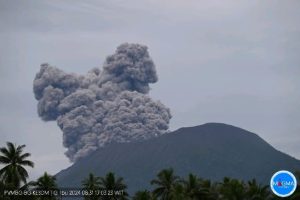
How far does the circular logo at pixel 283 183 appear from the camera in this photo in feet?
88.6

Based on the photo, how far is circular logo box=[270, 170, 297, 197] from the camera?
27016 millimetres

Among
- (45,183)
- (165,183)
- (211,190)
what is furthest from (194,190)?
(45,183)

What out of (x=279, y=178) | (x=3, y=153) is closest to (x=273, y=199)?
(x=3, y=153)

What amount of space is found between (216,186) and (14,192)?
3322cm

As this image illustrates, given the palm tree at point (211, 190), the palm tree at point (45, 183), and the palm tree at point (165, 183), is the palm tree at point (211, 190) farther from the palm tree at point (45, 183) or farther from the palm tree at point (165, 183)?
the palm tree at point (45, 183)

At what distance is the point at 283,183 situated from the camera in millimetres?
27438

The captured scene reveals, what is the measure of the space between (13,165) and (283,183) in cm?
5536

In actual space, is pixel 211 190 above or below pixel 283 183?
above

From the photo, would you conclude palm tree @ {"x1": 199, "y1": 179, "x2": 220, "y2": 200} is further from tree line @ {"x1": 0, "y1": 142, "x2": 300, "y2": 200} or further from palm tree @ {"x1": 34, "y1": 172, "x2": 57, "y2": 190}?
palm tree @ {"x1": 34, "y1": 172, "x2": 57, "y2": 190}

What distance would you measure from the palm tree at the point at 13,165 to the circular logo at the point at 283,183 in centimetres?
5365

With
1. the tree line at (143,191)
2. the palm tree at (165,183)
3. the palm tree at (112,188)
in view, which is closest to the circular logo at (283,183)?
the tree line at (143,191)

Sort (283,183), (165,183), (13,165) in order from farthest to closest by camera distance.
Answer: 1. (165,183)
2. (13,165)
3. (283,183)

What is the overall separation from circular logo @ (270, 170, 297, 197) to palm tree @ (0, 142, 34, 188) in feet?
176

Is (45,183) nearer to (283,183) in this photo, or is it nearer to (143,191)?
(143,191)
